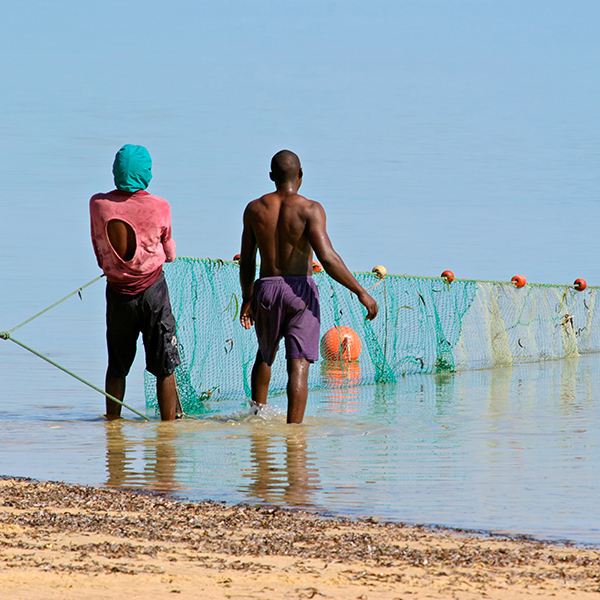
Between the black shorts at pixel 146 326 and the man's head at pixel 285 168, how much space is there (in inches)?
44.4

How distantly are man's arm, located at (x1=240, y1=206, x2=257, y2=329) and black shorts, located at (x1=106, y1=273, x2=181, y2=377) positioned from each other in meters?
0.59

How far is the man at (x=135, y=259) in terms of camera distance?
283 inches

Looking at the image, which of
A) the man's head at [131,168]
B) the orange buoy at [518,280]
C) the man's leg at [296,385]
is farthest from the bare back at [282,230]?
the orange buoy at [518,280]

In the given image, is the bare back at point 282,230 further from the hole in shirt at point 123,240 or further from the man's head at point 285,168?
the hole in shirt at point 123,240

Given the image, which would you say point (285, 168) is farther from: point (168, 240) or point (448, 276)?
point (448, 276)

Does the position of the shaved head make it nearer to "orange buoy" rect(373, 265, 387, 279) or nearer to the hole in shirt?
the hole in shirt

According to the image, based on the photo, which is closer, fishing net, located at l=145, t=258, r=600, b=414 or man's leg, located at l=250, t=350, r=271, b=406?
man's leg, located at l=250, t=350, r=271, b=406

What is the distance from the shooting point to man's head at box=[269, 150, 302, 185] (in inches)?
287

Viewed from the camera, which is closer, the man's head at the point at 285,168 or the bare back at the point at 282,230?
the bare back at the point at 282,230

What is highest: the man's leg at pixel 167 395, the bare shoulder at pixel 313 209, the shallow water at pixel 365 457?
the bare shoulder at pixel 313 209

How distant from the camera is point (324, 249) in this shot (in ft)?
23.5

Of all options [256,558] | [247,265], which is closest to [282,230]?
[247,265]

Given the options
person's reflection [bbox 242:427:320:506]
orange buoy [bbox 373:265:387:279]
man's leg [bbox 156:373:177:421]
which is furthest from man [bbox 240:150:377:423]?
orange buoy [bbox 373:265:387:279]

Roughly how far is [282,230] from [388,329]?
7.82 m
